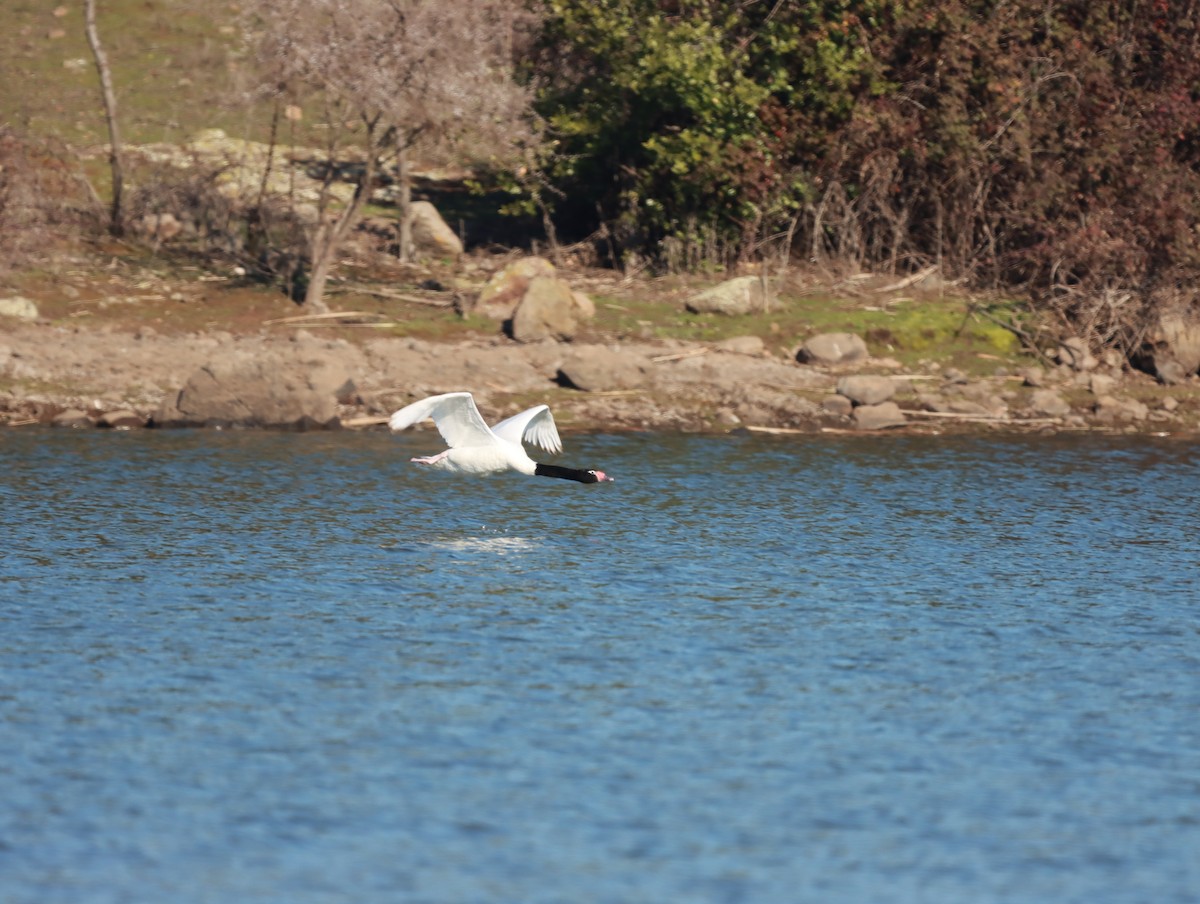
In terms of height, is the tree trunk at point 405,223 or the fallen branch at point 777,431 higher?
the tree trunk at point 405,223

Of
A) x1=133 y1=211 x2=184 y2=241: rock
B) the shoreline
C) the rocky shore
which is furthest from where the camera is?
x1=133 y1=211 x2=184 y2=241: rock

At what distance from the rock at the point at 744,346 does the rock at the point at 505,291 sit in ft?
11.3

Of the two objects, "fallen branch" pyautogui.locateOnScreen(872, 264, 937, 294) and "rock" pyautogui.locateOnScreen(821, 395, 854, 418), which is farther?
"fallen branch" pyautogui.locateOnScreen(872, 264, 937, 294)

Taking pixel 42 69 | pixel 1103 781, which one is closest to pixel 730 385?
pixel 1103 781

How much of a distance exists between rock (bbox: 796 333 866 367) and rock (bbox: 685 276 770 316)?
170cm

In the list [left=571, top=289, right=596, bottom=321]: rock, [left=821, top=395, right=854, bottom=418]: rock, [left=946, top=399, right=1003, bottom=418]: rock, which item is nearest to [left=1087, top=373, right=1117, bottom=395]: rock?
[left=946, top=399, right=1003, bottom=418]: rock

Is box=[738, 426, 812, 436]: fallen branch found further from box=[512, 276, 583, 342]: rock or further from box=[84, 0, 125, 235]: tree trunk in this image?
box=[84, 0, 125, 235]: tree trunk

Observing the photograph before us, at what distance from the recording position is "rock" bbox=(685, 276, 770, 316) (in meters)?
28.2

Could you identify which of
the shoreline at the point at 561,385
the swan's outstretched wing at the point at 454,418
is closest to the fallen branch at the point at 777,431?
the shoreline at the point at 561,385

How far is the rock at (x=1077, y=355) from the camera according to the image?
2734 cm

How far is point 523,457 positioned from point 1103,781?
8481 millimetres

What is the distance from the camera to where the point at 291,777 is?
972 centimetres

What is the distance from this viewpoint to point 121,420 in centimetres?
2302

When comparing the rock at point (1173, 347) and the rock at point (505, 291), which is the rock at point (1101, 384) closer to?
the rock at point (1173, 347)
